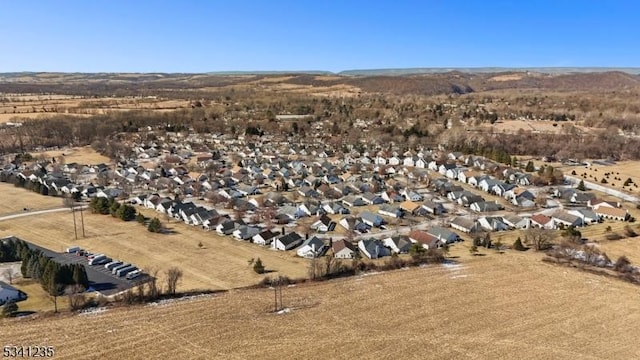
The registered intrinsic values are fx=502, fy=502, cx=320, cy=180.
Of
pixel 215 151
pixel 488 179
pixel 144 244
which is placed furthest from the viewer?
pixel 215 151

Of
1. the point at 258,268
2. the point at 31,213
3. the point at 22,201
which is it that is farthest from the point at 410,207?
the point at 22,201

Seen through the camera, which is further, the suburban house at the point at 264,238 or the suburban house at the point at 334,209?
the suburban house at the point at 334,209

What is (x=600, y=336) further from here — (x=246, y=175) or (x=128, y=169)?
(x=128, y=169)

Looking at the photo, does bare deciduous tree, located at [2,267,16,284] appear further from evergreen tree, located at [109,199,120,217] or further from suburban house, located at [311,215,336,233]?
suburban house, located at [311,215,336,233]

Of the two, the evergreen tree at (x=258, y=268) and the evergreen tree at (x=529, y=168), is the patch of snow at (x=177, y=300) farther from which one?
the evergreen tree at (x=529, y=168)

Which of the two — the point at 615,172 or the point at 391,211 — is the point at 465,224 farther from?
the point at 615,172

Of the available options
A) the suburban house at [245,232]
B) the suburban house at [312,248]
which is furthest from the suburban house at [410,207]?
the suburban house at [245,232]

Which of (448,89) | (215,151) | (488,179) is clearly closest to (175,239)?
(488,179)
